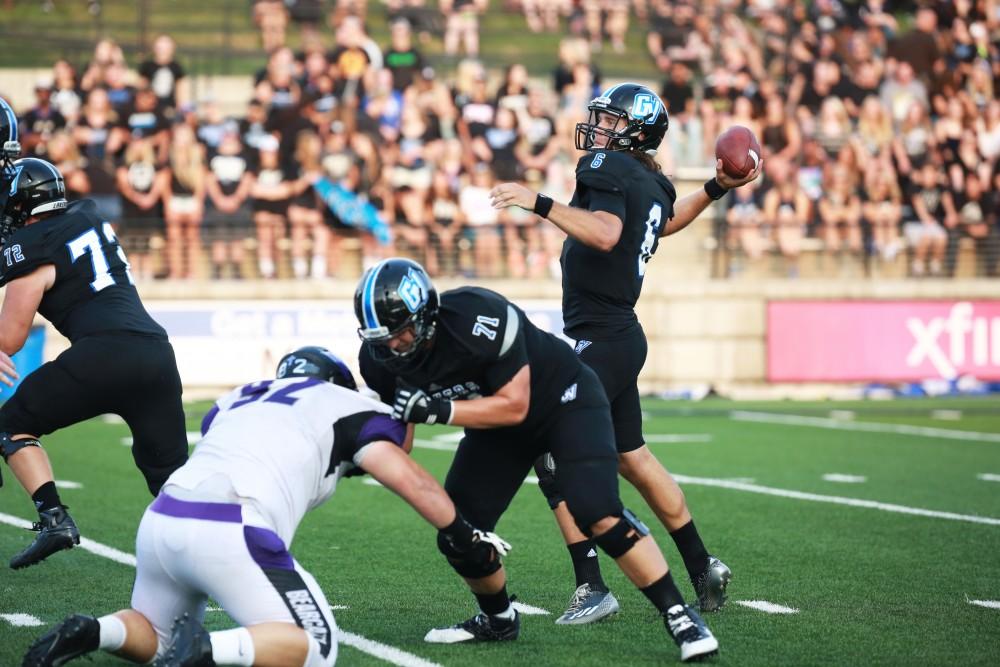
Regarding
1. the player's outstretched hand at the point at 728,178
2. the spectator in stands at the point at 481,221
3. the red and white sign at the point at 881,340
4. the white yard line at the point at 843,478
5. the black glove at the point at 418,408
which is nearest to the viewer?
the black glove at the point at 418,408

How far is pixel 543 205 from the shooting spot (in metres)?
5.62

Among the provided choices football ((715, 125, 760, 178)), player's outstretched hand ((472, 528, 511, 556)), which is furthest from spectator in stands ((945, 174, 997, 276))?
player's outstretched hand ((472, 528, 511, 556))

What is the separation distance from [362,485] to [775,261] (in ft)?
28.6

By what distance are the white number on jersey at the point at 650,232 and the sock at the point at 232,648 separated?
260cm

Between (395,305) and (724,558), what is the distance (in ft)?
10.3

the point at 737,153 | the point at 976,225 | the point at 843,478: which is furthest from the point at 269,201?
the point at 737,153

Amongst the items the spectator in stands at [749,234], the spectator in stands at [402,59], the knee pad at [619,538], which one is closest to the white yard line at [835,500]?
the knee pad at [619,538]

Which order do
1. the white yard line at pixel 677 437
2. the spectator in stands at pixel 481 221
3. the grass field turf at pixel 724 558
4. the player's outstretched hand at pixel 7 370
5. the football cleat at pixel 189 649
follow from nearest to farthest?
the football cleat at pixel 189 649, the grass field turf at pixel 724 558, the player's outstretched hand at pixel 7 370, the white yard line at pixel 677 437, the spectator in stands at pixel 481 221

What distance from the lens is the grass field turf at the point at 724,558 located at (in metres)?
5.40

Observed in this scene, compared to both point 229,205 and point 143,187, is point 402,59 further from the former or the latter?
point 143,187

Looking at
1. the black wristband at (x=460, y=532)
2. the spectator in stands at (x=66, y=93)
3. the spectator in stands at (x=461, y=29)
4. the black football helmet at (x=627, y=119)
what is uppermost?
the spectator in stands at (x=461, y=29)

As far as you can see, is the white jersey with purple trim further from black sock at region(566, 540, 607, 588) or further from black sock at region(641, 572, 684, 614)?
black sock at region(566, 540, 607, 588)

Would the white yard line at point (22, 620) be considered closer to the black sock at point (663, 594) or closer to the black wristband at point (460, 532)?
the black wristband at point (460, 532)

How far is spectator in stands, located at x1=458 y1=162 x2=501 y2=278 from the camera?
16.3 meters
